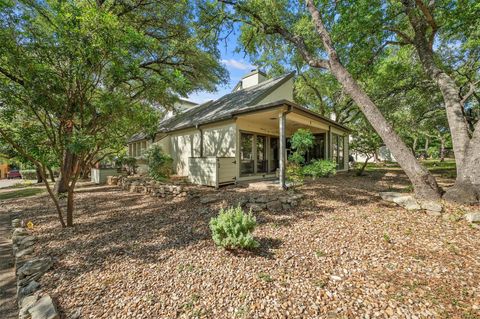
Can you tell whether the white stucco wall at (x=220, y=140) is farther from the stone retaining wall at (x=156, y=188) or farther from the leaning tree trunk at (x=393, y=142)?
the leaning tree trunk at (x=393, y=142)

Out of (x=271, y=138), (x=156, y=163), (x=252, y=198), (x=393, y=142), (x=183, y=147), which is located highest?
(x=271, y=138)

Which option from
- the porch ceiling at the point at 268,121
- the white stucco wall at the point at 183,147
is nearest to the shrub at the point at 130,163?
the white stucco wall at the point at 183,147

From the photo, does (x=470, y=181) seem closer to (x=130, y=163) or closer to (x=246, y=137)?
(x=246, y=137)

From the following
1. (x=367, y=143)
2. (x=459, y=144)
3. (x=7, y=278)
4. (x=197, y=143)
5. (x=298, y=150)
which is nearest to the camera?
(x=7, y=278)

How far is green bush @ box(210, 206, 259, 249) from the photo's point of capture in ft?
11.2

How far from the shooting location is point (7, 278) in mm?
3453

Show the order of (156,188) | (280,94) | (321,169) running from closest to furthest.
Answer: (321,169), (156,188), (280,94)

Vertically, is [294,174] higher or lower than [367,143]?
lower

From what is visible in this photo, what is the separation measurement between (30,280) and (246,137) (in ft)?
28.5

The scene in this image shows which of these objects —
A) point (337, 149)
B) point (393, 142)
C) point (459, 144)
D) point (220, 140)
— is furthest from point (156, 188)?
point (337, 149)

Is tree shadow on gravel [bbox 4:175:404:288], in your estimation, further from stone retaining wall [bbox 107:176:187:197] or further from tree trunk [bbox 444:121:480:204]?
tree trunk [bbox 444:121:480:204]

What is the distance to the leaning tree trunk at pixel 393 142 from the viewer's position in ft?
17.8

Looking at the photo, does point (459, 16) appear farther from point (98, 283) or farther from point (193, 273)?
point (98, 283)

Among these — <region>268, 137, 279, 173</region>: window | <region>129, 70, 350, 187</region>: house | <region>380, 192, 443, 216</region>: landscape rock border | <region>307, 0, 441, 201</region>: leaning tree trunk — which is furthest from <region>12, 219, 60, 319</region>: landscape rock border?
<region>268, 137, 279, 173</region>: window
